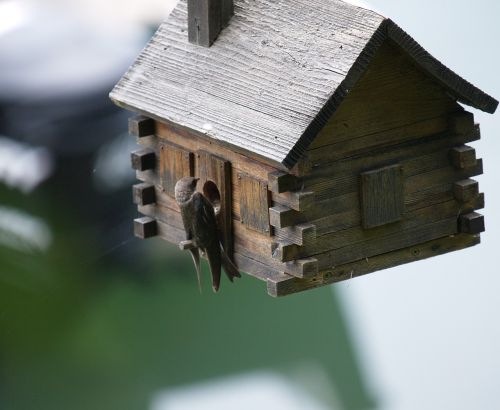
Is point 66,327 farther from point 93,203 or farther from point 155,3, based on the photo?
point 155,3

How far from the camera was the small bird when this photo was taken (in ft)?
12.2

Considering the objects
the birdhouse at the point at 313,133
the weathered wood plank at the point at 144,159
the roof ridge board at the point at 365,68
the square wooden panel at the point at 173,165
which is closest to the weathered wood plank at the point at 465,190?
the birdhouse at the point at 313,133

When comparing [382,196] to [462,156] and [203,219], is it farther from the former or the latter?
[203,219]

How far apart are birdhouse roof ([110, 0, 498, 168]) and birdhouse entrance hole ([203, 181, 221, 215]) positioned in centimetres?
23

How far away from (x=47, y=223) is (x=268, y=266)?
352cm

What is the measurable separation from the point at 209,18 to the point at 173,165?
0.49m

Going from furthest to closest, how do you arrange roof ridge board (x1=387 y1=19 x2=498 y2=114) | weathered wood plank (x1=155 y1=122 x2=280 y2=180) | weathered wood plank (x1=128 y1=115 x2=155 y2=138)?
weathered wood plank (x1=128 y1=115 x2=155 y2=138), weathered wood plank (x1=155 y1=122 x2=280 y2=180), roof ridge board (x1=387 y1=19 x2=498 y2=114)

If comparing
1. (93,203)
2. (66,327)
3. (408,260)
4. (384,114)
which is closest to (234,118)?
(384,114)

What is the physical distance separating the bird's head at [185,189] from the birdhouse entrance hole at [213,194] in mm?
96

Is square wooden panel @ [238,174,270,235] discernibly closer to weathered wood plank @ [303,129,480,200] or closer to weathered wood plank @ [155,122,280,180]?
weathered wood plank @ [155,122,280,180]

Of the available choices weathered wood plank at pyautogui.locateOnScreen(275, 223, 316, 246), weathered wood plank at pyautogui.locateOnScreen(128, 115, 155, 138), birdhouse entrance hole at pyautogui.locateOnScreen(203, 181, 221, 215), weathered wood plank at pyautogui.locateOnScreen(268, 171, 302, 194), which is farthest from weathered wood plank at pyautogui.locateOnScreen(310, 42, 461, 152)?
weathered wood plank at pyautogui.locateOnScreen(128, 115, 155, 138)

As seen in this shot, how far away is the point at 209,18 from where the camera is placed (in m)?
3.79

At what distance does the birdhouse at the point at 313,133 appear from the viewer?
3459 millimetres

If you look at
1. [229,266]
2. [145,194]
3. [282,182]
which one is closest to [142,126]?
[145,194]
